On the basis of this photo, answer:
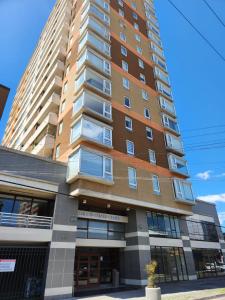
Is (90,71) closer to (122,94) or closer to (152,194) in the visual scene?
(122,94)

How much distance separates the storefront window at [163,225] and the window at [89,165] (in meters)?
6.62

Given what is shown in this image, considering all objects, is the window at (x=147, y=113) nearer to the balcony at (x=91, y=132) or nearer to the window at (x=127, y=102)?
the window at (x=127, y=102)

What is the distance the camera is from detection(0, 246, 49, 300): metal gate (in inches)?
584

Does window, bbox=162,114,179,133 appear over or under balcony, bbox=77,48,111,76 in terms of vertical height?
under

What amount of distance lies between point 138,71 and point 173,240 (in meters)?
20.6

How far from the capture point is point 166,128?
27.7 m

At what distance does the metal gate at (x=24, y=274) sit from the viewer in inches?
584

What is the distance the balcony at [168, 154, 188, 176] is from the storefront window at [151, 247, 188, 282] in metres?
8.02

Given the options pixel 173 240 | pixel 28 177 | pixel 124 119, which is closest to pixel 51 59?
pixel 124 119

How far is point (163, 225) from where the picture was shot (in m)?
22.7

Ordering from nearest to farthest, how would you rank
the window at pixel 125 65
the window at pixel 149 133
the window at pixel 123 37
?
the window at pixel 149 133 → the window at pixel 125 65 → the window at pixel 123 37

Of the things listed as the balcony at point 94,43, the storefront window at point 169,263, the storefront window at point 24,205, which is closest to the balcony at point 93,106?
the balcony at point 94,43

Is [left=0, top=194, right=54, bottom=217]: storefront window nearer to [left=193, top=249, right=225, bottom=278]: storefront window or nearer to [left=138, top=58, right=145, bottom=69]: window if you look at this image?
[left=193, top=249, right=225, bottom=278]: storefront window

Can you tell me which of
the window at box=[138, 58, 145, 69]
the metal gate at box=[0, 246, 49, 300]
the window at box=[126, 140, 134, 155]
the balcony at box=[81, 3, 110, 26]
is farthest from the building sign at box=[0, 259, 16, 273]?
the balcony at box=[81, 3, 110, 26]
